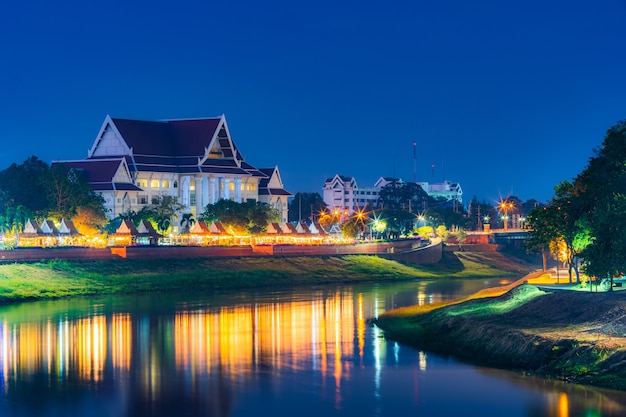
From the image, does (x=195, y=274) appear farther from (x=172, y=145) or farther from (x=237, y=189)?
(x=237, y=189)

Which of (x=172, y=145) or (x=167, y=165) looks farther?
(x=172, y=145)

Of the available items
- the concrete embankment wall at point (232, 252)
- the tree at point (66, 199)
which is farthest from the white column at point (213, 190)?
the tree at point (66, 199)

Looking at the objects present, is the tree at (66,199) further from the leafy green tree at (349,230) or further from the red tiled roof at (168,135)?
the leafy green tree at (349,230)

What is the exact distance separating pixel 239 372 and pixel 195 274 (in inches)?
1735

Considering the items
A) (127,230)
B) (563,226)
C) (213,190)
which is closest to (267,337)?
(563,226)

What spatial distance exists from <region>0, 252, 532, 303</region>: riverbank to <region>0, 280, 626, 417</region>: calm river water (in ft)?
32.1

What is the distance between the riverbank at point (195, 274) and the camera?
71875 millimetres

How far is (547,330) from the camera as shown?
133 ft

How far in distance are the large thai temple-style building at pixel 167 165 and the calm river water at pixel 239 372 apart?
52574mm

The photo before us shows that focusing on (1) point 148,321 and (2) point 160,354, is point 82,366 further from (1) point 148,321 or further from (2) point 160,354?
(1) point 148,321

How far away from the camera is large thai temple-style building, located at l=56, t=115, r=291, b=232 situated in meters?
114

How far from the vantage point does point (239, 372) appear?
134 feet

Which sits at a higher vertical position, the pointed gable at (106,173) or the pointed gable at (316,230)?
the pointed gable at (106,173)

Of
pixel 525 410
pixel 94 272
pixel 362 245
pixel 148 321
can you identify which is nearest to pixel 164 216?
pixel 362 245
